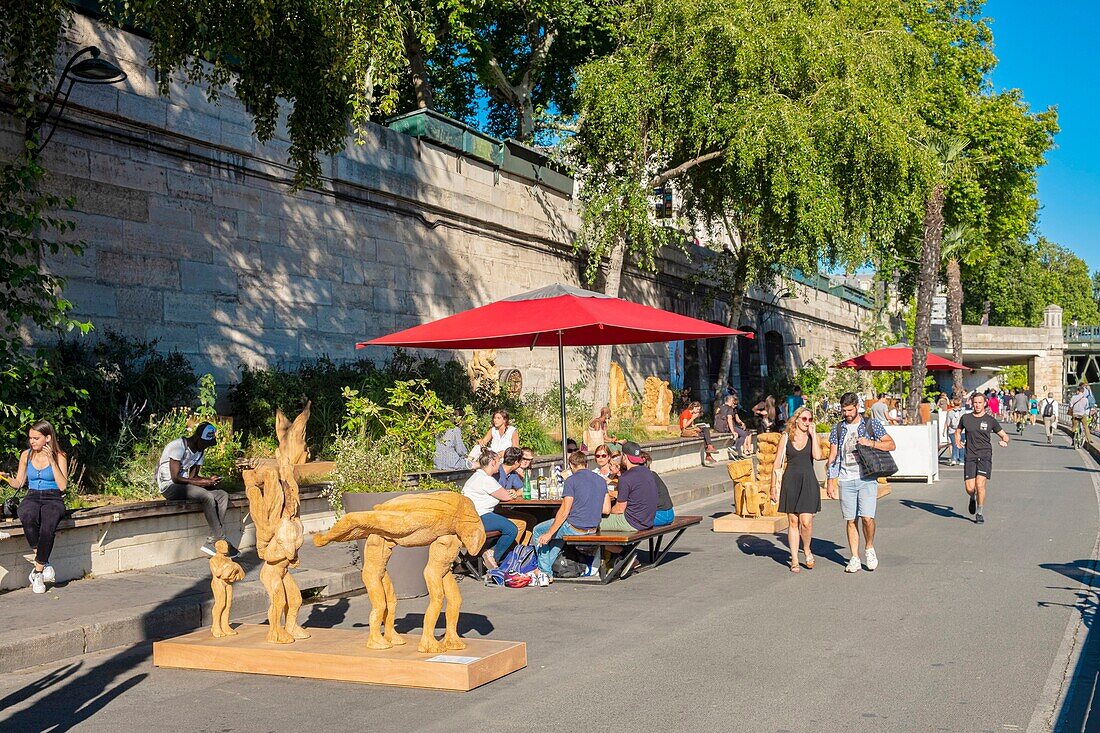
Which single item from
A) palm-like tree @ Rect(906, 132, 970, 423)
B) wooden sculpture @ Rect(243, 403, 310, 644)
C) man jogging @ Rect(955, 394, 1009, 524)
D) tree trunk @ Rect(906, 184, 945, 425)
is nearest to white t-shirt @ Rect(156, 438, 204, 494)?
wooden sculpture @ Rect(243, 403, 310, 644)

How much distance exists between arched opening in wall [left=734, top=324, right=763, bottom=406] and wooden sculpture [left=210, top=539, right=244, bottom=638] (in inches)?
1104

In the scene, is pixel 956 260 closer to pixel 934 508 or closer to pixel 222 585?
pixel 934 508

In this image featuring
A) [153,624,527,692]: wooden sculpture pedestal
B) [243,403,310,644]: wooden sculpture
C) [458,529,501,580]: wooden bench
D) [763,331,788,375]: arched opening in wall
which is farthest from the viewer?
→ [763,331,788,375]: arched opening in wall

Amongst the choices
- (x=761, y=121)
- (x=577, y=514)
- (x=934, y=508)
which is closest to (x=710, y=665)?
(x=577, y=514)

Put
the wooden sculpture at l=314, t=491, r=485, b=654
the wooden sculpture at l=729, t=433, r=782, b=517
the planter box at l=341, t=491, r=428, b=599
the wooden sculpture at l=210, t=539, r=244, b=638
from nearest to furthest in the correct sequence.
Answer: the wooden sculpture at l=314, t=491, r=485, b=654, the wooden sculpture at l=210, t=539, r=244, b=638, the planter box at l=341, t=491, r=428, b=599, the wooden sculpture at l=729, t=433, r=782, b=517

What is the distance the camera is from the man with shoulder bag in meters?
10.1

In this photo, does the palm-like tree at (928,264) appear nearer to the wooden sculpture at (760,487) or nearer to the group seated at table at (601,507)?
the wooden sculpture at (760,487)

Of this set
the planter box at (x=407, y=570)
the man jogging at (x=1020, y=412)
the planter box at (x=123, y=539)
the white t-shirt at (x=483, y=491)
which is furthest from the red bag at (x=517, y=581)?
the man jogging at (x=1020, y=412)

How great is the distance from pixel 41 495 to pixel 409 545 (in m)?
3.75

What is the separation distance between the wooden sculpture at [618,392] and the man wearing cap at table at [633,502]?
39.6 ft

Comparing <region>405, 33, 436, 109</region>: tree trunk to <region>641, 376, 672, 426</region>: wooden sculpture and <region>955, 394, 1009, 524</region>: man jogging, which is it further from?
<region>955, 394, 1009, 524</region>: man jogging

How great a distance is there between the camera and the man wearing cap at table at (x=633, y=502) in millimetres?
10086

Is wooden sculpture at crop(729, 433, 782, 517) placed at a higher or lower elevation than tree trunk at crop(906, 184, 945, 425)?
lower

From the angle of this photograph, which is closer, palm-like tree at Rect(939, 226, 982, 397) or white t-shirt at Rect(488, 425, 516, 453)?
white t-shirt at Rect(488, 425, 516, 453)
